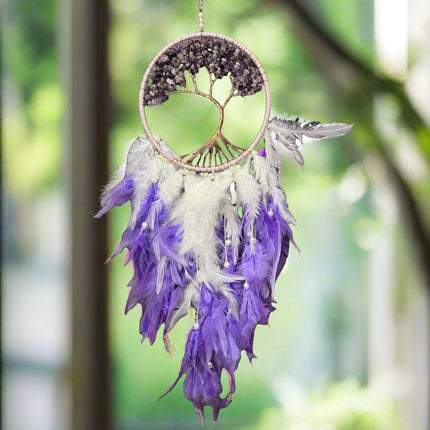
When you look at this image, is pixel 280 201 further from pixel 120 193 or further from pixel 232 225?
pixel 120 193

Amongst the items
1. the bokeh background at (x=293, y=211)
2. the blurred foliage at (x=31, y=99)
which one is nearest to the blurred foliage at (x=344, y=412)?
the bokeh background at (x=293, y=211)

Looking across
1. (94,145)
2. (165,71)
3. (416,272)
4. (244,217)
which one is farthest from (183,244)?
(416,272)

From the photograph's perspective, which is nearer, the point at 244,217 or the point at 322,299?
the point at 244,217

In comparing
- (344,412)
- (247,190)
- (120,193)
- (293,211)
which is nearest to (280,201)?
(247,190)

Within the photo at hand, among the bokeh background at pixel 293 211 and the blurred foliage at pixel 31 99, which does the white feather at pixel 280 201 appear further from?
the blurred foliage at pixel 31 99

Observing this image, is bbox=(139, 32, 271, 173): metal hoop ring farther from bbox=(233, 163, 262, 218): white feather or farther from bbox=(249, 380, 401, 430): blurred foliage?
bbox=(249, 380, 401, 430): blurred foliage

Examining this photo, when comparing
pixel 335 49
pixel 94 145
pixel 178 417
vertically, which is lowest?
pixel 178 417

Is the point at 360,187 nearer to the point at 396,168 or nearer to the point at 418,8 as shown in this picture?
the point at 396,168
